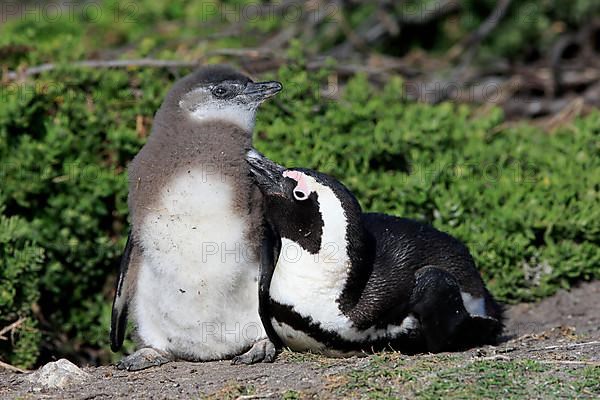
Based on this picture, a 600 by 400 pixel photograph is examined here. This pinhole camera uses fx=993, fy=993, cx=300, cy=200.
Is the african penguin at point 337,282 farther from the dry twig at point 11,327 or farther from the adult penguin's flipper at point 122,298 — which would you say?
the dry twig at point 11,327

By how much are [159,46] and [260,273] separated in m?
4.14

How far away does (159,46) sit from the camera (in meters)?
8.37

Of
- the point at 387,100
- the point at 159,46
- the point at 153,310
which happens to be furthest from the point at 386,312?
the point at 159,46

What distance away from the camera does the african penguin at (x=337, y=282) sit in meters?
4.61

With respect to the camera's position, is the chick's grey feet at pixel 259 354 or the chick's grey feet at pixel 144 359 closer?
the chick's grey feet at pixel 259 354

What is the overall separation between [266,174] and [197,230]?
463mm

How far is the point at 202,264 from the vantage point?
4.57 meters

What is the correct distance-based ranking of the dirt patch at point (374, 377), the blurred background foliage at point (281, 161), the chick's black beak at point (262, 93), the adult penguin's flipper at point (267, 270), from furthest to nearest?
1. the blurred background foliage at point (281, 161)
2. the chick's black beak at point (262, 93)
3. the adult penguin's flipper at point (267, 270)
4. the dirt patch at point (374, 377)

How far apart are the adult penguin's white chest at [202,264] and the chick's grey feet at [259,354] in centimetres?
5

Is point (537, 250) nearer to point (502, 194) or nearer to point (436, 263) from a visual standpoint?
point (502, 194)

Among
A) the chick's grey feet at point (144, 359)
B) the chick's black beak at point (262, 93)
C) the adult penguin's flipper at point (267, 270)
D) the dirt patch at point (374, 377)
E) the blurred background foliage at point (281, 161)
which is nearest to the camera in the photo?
the dirt patch at point (374, 377)

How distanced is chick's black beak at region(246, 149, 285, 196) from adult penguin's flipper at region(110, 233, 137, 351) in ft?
2.39

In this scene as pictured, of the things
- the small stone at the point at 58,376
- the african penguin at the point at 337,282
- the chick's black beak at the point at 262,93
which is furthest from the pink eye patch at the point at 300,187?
the small stone at the point at 58,376

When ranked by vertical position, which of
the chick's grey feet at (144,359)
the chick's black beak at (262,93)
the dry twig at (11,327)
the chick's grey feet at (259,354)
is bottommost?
the dry twig at (11,327)
